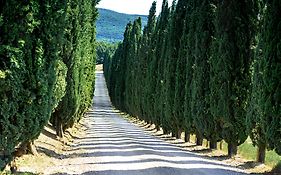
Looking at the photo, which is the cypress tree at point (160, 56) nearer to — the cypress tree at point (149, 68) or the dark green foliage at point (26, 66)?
the cypress tree at point (149, 68)

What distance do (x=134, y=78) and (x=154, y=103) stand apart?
772 inches

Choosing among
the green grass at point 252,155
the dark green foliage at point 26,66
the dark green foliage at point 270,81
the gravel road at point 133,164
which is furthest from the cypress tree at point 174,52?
the dark green foliage at point 26,66

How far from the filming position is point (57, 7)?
1296 centimetres

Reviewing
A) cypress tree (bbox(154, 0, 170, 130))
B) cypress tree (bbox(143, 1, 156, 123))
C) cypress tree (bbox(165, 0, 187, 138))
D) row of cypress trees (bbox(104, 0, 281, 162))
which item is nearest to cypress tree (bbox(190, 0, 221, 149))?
row of cypress trees (bbox(104, 0, 281, 162))

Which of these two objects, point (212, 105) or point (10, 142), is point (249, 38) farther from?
point (10, 142)

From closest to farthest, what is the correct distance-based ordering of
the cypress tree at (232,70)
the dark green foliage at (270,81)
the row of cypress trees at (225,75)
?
the dark green foliage at (270,81), the row of cypress trees at (225,75), the cypress tree at (232,70)

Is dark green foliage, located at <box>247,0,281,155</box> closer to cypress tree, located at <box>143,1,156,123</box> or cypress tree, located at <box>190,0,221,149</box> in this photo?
cypress tree, located at <box>190,0,221,149</box>

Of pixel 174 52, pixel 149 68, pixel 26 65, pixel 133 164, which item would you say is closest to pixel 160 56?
pixel 149 68

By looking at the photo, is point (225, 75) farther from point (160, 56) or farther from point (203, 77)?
point (160, 56)

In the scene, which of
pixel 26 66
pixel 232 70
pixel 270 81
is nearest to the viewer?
pixel 26 66

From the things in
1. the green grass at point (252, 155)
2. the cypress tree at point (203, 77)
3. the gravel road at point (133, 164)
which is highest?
the cypress tree at point (203, 77)

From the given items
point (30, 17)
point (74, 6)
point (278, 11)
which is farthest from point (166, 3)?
point (30, 17)

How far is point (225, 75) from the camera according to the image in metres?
19.9

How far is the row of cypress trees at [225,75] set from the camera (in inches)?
580
